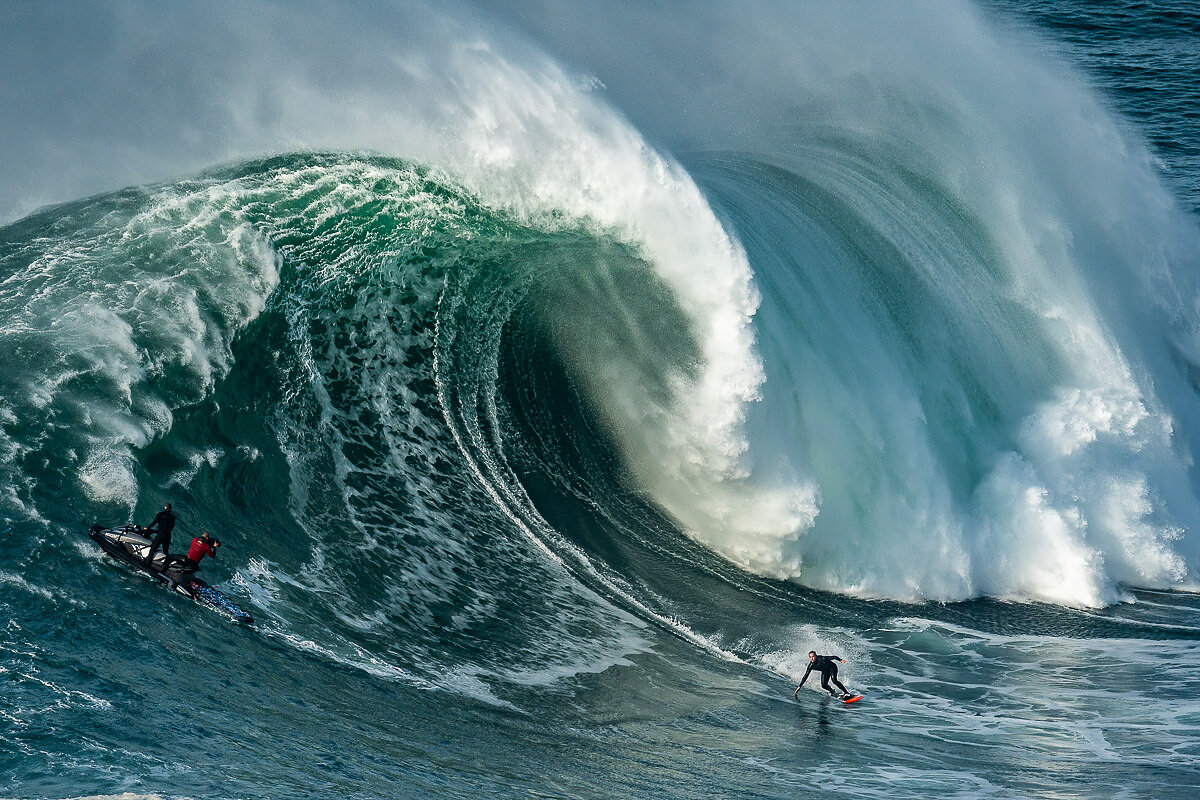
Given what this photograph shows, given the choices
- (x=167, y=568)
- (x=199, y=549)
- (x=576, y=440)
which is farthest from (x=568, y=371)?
(x=167, y=568)

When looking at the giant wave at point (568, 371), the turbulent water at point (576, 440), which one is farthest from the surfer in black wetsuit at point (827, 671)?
the giant wave at point (568, 371)

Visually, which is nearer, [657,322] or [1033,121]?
[657,322]

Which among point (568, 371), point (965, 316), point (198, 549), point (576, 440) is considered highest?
point (965, 316)

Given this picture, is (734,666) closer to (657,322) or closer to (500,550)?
(500,550)

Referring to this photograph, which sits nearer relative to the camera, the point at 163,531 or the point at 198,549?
the point at 163,531

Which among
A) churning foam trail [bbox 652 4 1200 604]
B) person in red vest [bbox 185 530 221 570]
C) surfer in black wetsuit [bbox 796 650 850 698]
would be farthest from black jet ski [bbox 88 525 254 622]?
churning foam trail [bbox 652 4 1200 604]

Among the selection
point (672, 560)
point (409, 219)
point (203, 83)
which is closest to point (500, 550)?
point (672, 560)

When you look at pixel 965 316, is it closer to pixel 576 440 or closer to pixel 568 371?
pixel 568 371
